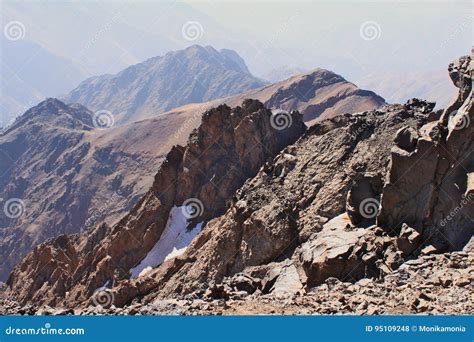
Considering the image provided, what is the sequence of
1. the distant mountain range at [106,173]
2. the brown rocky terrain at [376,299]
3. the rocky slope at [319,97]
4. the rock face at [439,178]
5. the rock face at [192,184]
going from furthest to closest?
the rocky slope at [319,97] < the distant mountain range at [106,173] < the rock face at [192,184] < the rock face at [439,178] < the brown rocky terrain at [376,299]

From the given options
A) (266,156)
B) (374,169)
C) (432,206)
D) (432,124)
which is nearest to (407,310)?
(432,206)

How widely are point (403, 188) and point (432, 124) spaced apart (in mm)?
4012

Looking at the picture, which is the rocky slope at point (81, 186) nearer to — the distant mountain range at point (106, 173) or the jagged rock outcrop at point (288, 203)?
the distant mountain range at point (106, 173)

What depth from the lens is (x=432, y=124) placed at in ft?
94.4

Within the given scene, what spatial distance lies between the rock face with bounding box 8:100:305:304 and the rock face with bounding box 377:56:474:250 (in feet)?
73.6

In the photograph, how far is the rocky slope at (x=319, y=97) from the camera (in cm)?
16175

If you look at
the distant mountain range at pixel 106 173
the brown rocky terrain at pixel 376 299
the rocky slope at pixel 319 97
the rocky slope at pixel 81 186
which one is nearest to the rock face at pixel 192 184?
the brown rocky terrain at pixel 376 299

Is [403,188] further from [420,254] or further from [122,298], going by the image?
[122,298]

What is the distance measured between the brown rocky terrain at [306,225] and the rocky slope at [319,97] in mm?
104524

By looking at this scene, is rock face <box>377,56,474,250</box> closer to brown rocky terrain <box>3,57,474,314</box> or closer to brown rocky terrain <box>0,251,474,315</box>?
brown rocky terrain <box>3,57,474,314</box>

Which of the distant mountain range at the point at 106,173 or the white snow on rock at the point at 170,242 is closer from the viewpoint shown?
the white snow on rock at the point at 170,242

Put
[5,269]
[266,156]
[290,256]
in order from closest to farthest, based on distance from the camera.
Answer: [290,256] → [266,156] → [5,269]

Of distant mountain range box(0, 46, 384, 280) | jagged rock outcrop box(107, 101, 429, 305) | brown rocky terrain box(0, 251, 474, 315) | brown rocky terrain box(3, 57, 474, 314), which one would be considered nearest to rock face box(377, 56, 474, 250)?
brown rocky terrain box(3, 57, 474, 314)

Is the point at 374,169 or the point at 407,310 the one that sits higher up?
the point at 374,169
